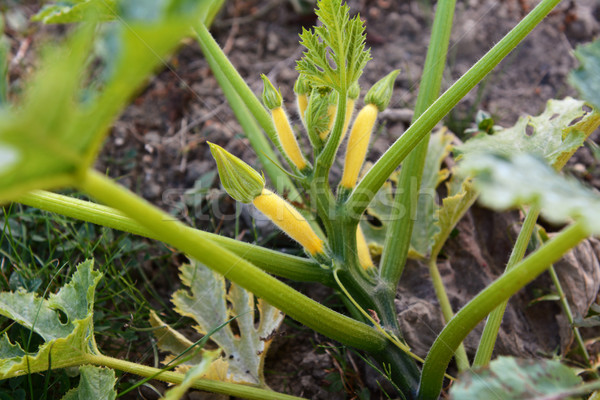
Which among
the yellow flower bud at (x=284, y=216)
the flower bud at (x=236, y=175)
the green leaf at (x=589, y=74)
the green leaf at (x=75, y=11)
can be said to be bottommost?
the yellow flower bud at (x=284, y=216)

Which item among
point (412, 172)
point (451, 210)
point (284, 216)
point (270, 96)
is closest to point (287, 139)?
point (270, 96)

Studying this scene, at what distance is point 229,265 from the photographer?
914 mm

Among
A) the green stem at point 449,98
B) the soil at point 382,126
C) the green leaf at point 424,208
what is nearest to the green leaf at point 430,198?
the green leaf at point 424,208

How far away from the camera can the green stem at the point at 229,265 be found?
762 mm

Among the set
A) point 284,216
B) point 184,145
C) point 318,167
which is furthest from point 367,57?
point 184,145

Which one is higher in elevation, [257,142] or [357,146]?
[257,142]

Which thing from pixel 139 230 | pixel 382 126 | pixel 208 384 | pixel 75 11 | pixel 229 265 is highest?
pixel 75 11

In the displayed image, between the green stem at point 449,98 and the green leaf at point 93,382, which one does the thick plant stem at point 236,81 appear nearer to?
the green stem at point 449,98

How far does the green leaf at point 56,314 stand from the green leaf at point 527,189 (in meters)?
0.91

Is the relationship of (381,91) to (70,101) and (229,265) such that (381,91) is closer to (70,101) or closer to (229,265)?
(229,265)

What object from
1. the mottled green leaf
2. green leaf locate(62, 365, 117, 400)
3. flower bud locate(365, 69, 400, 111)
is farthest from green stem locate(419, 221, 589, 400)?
green leaf locate(62, 365, 117, 400)

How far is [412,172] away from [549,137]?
365mm

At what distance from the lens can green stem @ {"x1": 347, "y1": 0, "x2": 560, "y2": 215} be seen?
119 cm

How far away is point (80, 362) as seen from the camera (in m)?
1.27
